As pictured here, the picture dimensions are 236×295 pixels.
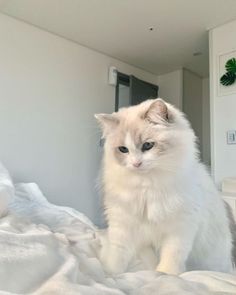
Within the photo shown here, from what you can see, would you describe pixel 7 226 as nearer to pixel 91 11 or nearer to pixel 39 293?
pixel 39 293

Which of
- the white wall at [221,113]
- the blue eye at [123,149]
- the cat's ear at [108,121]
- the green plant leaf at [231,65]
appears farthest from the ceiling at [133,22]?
the blue eye at [123,149]

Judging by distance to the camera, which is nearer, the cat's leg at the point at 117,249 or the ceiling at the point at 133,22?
the cat's leg at the point at 117,249

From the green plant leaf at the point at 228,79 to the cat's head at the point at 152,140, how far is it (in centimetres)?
159

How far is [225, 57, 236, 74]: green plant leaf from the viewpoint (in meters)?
2.34

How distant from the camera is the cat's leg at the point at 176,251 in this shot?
87cm

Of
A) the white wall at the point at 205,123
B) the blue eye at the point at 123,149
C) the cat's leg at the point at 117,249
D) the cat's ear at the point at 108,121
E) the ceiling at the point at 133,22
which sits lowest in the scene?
the cat's leg at the point at 117,249

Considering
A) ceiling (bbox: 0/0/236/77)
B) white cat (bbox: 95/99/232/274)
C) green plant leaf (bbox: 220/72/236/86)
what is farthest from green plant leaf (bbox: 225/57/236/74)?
white cat (bbox: 95/99/232/274)

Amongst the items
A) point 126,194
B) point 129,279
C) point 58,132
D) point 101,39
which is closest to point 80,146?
point 58,132

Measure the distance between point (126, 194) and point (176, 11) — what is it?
5.92 feet

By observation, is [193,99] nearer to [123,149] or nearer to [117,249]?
[123,149]

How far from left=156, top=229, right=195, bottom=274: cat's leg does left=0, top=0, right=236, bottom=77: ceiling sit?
1805mm

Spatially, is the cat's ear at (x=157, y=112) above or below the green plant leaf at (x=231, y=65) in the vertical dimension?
below

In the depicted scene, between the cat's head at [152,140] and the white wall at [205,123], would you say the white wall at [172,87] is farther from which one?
the cat's head at [152,140]

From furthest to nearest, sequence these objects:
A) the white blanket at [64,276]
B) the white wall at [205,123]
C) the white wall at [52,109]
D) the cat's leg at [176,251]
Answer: the white wall at [205,123]
the white wall at [52,109]
the cat's leg at [176,251]
the white blanket at [64,276]
